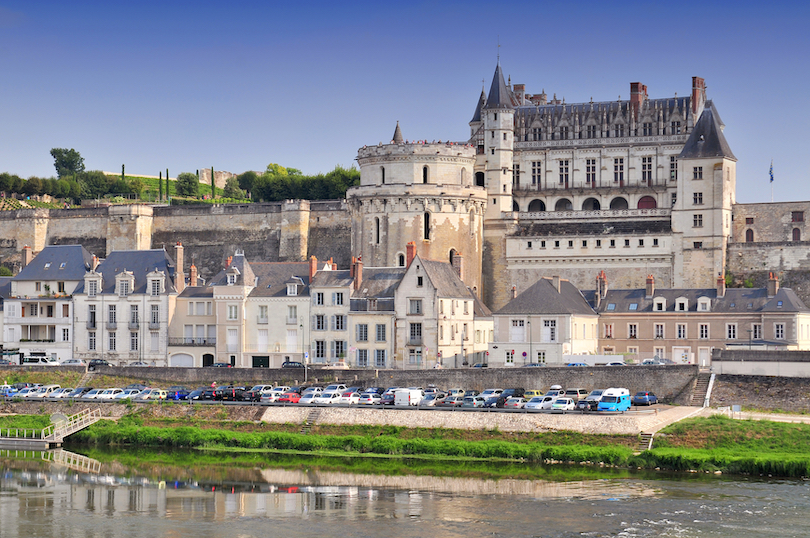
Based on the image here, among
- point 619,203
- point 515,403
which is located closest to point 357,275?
point 515,403

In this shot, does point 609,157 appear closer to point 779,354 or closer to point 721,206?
point 721,206

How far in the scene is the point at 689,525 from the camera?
2781cm

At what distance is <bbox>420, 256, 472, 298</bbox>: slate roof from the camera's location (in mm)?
49000

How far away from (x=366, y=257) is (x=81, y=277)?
1378 cm

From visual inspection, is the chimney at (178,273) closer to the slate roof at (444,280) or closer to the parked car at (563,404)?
the slate roof at (444,280)

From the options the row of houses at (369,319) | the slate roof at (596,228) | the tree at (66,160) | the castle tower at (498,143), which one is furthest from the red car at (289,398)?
the tree at (66,160)

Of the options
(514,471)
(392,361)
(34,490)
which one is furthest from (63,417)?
(514,471)

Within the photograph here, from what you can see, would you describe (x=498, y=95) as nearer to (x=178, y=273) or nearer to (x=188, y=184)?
(x=178, y=273)

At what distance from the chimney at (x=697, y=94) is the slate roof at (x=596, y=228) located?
27.0ft

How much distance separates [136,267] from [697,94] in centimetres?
3127

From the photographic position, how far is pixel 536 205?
6912cm

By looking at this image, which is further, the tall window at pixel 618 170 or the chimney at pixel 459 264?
the tall window at pixel 618 170

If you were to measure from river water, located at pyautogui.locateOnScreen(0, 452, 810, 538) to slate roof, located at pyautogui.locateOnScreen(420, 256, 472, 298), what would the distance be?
14.7 metres

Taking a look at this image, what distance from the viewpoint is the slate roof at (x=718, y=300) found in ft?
156
